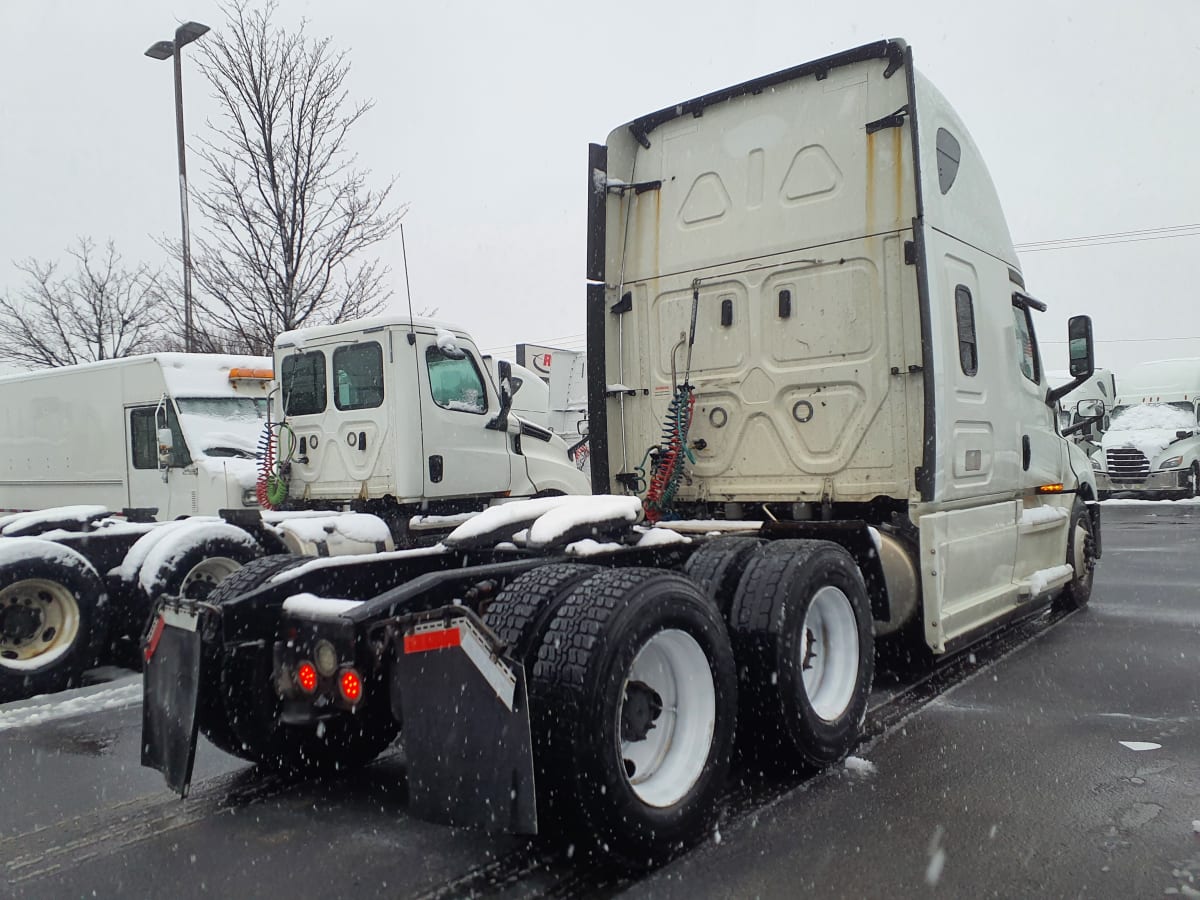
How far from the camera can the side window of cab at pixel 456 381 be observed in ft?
27.3

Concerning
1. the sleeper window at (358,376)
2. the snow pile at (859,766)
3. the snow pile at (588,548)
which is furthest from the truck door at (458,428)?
the snow pile at (859,766)

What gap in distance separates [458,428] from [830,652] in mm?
4717

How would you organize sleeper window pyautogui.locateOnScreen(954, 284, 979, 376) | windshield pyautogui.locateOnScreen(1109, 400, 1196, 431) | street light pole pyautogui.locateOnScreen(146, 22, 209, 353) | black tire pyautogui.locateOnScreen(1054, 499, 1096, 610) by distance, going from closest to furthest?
sleeper window pyautogui.locateOnScreen(954, 284, 979, 376), black tire pyautogui.locateOnScreen(1054, 499, 1096, 610), street light pole pyautogui.locateOnScreen(146, 22, 209, 353), windshield pyautogui.locateOnScreen(1109, 400, 1196, 431)

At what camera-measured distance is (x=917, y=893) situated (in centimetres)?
306

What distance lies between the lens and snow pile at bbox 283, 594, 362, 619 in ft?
11.3

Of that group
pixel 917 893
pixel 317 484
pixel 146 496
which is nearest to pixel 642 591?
pixel 917 893

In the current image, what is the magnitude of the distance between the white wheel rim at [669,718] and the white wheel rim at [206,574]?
13.3ft

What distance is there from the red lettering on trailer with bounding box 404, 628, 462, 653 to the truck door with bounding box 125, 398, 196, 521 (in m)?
7.19

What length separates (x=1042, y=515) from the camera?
6.68 m

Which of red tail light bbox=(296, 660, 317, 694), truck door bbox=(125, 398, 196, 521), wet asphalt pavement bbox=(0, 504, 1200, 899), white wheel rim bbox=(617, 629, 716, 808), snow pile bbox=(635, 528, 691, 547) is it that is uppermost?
truck door bbox=(125, 398, 196, 521)

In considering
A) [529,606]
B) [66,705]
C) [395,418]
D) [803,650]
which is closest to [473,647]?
[529,606]

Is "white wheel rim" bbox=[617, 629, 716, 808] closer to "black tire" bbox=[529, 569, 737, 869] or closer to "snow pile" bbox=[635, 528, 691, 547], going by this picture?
"black tire" bbox=[529, 569, 737, 869]

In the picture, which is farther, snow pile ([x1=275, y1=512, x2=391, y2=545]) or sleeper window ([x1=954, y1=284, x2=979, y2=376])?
snow pile ([x1=275, y1=512, x2=391, y2=545])

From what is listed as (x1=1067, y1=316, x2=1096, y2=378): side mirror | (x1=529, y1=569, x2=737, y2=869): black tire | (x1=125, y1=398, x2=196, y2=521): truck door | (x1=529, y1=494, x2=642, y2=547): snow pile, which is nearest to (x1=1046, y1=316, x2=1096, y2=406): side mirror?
(x1=1067, y1=316, x2=1096, y2=378): side mirror
